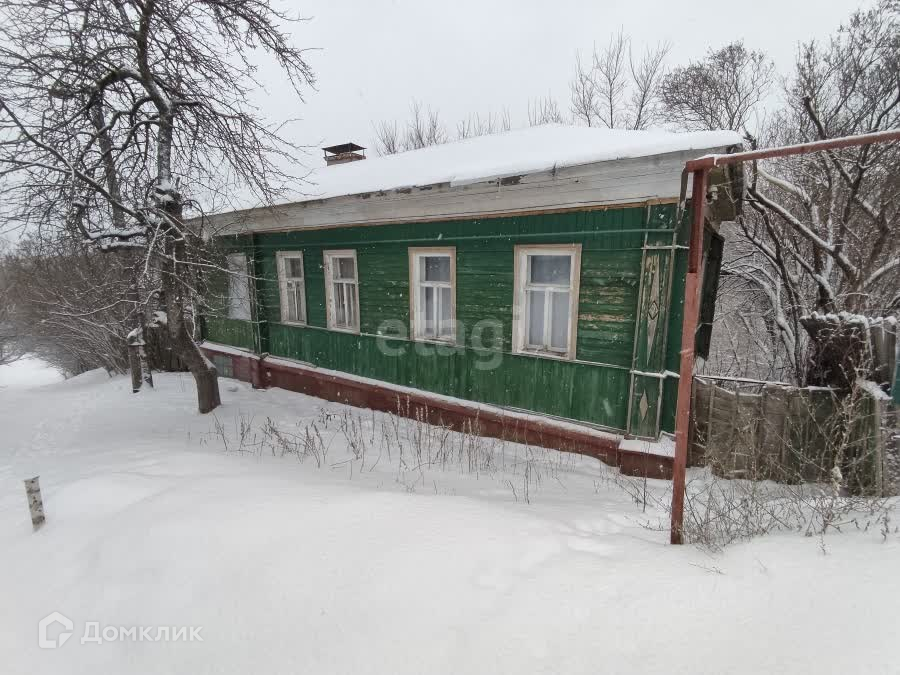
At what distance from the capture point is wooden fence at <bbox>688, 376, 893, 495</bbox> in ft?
12.0

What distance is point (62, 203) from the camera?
5316mm

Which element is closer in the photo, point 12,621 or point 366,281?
point 12,621

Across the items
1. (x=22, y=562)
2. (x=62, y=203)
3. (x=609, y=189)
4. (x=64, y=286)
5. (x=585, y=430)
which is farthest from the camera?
(x=64, y=286)

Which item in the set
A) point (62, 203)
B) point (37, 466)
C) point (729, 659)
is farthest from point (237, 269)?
point (729, 659)

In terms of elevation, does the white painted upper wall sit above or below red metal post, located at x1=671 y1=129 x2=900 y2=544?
above

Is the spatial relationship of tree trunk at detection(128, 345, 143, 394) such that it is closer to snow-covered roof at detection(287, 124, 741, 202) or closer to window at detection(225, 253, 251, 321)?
window at detection(225, 253, 251, 321)

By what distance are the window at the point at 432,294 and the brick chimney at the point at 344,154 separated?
645 centimetres

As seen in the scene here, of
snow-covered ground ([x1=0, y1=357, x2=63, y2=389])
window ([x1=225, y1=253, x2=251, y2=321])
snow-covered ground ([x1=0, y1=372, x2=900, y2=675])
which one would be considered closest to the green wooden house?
window ([x1=225, y1=253, x2=251, y2=321])

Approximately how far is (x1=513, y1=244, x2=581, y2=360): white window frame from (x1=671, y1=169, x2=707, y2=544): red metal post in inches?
83.0

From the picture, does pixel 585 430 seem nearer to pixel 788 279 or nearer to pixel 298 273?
pixel 298 273

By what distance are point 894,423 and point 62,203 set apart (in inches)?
362

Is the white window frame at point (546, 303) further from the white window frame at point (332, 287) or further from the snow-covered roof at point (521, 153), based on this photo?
the white window frame at point (332, 287)

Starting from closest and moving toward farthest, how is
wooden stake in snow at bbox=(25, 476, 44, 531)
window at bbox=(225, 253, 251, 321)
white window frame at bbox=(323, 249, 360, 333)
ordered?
1. wooden stake in snow at bbox=(25, 476, 44, 531)
2. white window frame at bbox=(323, 249, 360, 333)
3. window at bbox=(225, 253, 251, 321)

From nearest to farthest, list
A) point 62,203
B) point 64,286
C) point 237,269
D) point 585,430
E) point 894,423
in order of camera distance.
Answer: point 894,423 < point 585,430 < point 62,203 < point 237,269 < point 64,286
